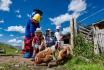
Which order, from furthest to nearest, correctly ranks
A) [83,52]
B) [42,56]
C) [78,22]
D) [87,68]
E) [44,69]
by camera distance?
[78,22]
[83,52]
[42,56]
[44,69]
[87,68]

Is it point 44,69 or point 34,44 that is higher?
point 34,44

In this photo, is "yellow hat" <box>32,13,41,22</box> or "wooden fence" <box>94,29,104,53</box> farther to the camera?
"yellow hat" <box>32,13,41,22</box>

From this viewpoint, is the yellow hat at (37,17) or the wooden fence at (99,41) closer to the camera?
the wooden fence at (99,41)

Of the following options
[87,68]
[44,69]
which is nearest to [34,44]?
[44,69]

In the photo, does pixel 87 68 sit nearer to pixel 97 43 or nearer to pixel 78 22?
pixel 97 43

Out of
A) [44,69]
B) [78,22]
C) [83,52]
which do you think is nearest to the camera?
[44,69]

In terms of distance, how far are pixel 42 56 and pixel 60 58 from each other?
2.34ft

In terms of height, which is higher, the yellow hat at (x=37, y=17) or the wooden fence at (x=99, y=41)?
the yellow hat at (x=37, y=17)

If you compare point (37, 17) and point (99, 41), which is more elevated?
point (37, 17)

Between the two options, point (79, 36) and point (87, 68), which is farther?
point (79, 36)

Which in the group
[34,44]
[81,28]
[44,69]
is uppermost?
[81,28]

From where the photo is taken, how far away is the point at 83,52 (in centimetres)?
1069

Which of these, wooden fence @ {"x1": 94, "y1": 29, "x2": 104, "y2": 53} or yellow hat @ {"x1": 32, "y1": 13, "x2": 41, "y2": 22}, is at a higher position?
yellow hat @ {"x1": 32, "y1": 13, "x2": 41, "y2": 22}

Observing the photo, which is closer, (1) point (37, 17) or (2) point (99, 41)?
(2) point (99, 41)
